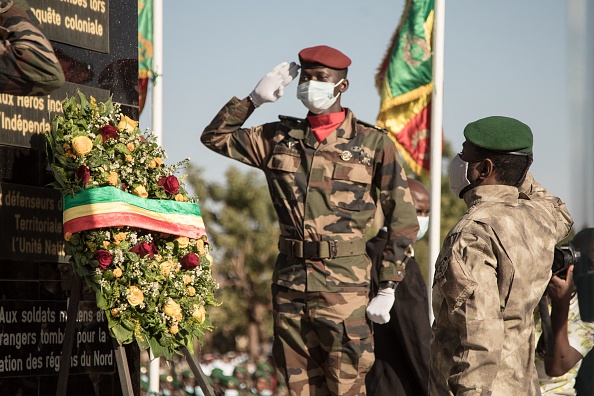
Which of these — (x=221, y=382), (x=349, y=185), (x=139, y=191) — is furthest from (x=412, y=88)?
(x=139, y=191)

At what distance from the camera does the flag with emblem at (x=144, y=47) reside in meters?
7.67

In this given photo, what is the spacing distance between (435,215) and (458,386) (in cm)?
543

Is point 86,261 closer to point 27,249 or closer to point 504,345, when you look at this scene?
point 27,249

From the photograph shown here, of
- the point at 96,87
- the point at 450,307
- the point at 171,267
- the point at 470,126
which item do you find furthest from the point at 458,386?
the point at 96,87

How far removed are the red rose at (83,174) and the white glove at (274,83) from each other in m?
1.59

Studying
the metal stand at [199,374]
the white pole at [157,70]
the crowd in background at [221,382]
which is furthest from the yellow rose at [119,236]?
the crowd in background at [221,382]

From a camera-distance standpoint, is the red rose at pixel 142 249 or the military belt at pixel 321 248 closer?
the red rose at pixel 142 249

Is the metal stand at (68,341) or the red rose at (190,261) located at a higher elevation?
the red rose at (190,261)

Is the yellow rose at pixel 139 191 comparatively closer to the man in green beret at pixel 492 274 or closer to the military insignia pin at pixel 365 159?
the military insignia pin at pixel 365 159

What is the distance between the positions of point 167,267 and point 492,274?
185cm

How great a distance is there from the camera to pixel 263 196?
30.5 m

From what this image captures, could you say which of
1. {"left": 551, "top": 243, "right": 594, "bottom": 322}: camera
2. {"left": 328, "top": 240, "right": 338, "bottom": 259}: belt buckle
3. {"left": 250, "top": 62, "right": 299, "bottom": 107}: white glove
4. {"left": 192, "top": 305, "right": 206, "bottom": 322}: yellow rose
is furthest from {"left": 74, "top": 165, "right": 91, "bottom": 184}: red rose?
{"left": 551, "top": 243, "right": 594, "bottom": 322}: camera

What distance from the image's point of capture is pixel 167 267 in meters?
4.61

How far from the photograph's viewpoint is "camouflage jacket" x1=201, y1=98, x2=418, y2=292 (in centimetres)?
542
